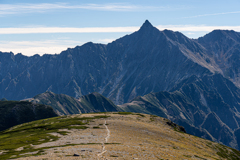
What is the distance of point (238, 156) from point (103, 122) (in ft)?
284

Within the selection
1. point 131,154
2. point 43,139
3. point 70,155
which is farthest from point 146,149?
point 43,139

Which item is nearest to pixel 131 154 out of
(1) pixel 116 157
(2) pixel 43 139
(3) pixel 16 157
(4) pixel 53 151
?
(1) pixel 116 157

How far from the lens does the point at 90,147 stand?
77000mm

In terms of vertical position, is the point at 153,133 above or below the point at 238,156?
above

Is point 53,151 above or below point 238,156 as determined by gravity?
above

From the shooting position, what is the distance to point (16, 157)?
66188mm

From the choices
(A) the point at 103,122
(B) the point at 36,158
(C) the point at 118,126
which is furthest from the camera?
(A) the point at 103,122

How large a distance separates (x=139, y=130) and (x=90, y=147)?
1875 inches

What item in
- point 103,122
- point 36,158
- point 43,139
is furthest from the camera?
point 103,122

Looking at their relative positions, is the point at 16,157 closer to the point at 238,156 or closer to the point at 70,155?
the point at 70,155

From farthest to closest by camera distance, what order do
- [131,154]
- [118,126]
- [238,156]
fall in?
[238,156] < [118,126] < [131,154]

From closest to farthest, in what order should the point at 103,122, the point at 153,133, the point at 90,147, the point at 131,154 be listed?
1. the point at 131,154
2. the point at 90,147
3. the point at 153,133
4. the point at 103,122

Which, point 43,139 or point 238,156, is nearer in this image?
point 43,139

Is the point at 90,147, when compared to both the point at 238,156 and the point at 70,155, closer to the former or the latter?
the point at 70,155
